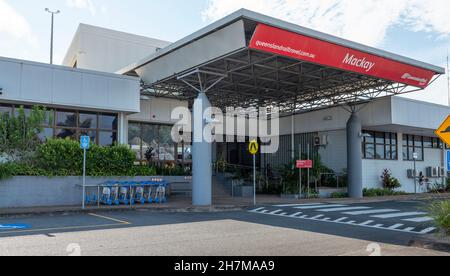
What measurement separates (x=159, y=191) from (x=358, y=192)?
38.7 ft

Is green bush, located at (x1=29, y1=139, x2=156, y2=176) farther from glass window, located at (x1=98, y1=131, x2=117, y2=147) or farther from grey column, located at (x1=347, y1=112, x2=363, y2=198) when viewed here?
grey column, located at (x1=347, y1=112, x2=363, y2=198)

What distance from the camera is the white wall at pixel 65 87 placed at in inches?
731

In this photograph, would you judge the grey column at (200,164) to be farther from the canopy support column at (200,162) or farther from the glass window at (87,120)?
the glass window at (87,120)

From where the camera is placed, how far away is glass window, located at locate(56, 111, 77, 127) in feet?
68.7

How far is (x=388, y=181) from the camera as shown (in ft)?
92.6

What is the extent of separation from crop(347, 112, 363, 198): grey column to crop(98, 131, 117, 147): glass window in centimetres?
1311

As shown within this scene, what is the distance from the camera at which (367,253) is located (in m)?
8.48

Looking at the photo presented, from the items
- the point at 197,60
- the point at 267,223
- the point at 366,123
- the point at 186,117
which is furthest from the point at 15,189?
the point at 366,123

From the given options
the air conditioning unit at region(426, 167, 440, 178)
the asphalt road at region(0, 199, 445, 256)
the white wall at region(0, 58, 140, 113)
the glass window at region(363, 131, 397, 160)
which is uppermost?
the white wall at region(0, 58, 140, 113)

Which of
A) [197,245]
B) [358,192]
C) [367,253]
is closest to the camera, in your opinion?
[367,253]

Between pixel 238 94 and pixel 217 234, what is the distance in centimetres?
1612

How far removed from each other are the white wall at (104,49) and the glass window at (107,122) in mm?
7018

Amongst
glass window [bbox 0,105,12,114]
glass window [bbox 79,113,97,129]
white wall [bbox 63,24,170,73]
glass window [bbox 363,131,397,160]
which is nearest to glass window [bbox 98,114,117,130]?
glass window [bbox 79,113,97,129]
